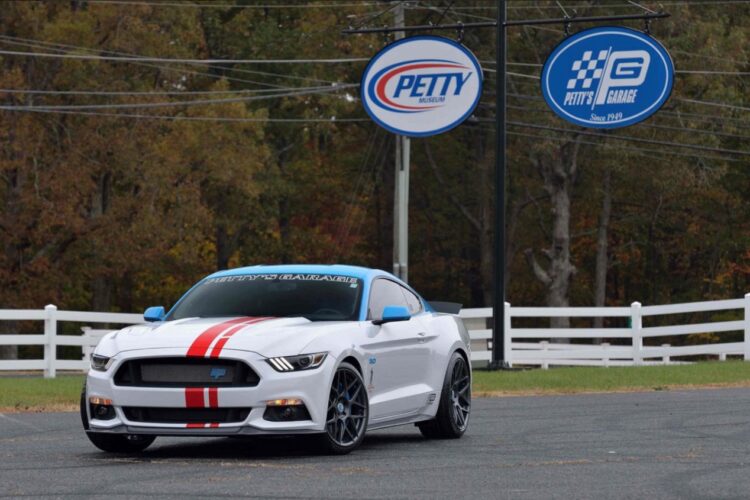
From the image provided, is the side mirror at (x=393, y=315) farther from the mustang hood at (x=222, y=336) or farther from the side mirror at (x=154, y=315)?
the side mirror at (x=154, y=315)

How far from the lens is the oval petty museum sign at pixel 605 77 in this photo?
25.8m

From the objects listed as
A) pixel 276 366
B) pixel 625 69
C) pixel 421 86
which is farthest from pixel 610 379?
pixel 276 366

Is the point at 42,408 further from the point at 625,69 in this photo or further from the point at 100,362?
the point at 625,69

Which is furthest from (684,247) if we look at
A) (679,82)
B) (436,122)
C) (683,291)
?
(436,122)

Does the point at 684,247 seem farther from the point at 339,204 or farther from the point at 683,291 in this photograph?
the point at 339,204

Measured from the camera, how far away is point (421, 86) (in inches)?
1084

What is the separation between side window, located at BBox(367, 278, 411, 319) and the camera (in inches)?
525

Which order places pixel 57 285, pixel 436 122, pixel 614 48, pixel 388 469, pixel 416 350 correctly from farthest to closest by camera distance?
pixel 57 285 < pixel 436 122 < pixel 614 48 < pixel 416 350 < pixel 388 469

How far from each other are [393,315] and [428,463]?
1.56m

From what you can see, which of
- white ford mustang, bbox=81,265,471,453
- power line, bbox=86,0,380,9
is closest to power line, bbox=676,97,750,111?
power line, bbox=86,0,380,9

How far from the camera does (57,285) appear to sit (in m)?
46.6

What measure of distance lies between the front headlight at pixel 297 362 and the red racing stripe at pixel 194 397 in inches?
21.3

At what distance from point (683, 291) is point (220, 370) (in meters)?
58.1

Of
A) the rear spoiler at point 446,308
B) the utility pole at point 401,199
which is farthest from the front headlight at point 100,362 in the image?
the utility pole at point 401,199
